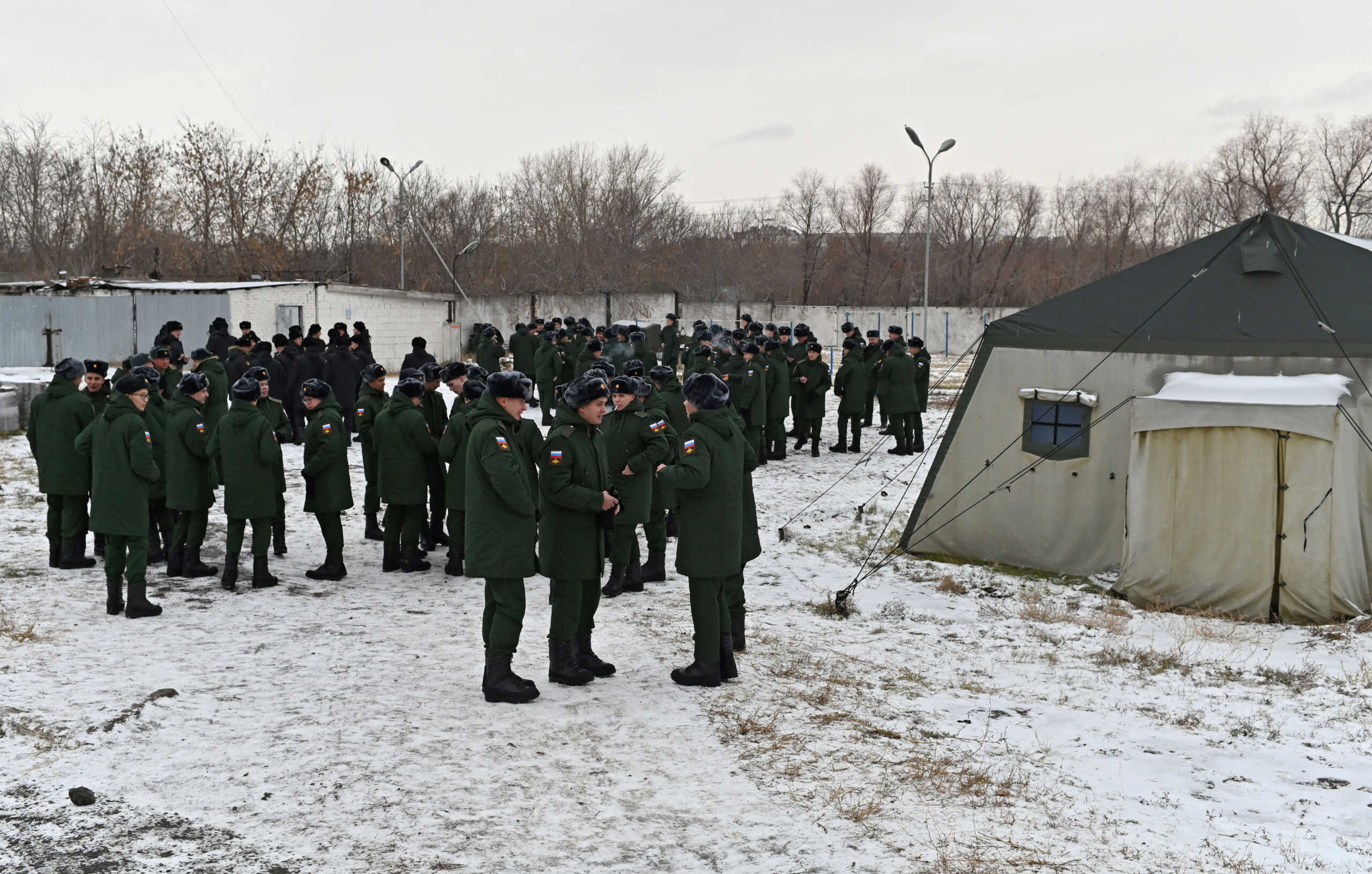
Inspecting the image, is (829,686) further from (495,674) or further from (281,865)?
(281,865)

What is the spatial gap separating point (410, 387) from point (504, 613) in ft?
12.2

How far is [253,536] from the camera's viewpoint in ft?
29.1

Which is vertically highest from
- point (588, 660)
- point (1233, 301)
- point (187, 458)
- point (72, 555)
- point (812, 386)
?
point (1233, 301)

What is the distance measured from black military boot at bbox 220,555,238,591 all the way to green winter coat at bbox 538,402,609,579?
372cm

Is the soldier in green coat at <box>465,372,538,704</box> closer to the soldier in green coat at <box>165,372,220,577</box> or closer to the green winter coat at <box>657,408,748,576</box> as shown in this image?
the green winter coat at <box>657,408,748,576</box>

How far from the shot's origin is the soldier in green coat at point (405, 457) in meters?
9.22

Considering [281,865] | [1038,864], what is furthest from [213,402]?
[1038,864]

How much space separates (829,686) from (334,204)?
4985cm

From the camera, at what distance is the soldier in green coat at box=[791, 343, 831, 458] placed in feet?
54.9

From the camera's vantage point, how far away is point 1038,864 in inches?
174

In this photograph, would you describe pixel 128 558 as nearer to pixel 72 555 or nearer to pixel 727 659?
pixel 72 555

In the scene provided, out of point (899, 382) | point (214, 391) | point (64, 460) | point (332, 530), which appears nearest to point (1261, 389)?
point (899, 382)

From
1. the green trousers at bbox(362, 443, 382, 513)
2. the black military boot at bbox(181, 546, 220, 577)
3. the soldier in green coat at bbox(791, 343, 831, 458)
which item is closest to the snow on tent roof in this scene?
the green trousers at bbox(362, 443, 382, 513)

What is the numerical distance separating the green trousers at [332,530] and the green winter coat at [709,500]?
394 cm
